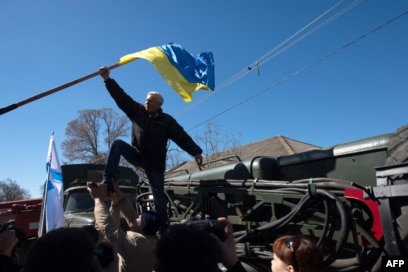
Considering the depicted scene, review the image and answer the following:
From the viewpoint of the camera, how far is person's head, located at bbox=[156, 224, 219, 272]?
161cm

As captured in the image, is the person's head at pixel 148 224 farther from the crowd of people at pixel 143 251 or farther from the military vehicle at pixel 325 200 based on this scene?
the military vehicle at pixel 325 200

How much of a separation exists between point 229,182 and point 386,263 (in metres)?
2.02

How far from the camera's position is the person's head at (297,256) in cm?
233

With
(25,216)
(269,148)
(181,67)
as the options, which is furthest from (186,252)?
(269,148)

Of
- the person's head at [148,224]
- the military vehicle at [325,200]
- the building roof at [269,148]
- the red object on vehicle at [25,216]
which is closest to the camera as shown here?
the military vehicle at [325,200]

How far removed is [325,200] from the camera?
3.53 m

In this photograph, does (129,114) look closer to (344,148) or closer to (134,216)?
(134,216)

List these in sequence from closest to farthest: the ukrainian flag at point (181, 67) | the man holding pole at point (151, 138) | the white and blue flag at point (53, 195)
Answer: the man holding pole at point (151, 138), the white and blue flag at point (53, 195), the ukrainian flag at point (181, 67)

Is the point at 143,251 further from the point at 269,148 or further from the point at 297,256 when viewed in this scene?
the point at 269,148

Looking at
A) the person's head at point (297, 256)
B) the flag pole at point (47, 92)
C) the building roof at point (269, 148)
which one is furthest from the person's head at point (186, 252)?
the building roof at point (269, 148)

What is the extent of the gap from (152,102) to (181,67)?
1086 mm

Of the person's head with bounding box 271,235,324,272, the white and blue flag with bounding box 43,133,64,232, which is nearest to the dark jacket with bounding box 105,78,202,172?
the white and blue flag with bounding box 43,133,64,232

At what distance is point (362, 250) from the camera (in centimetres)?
342

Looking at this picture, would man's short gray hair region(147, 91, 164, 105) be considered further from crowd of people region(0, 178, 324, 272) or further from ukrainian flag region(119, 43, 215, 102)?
crowd of people region(0, 178, 324, 272)
